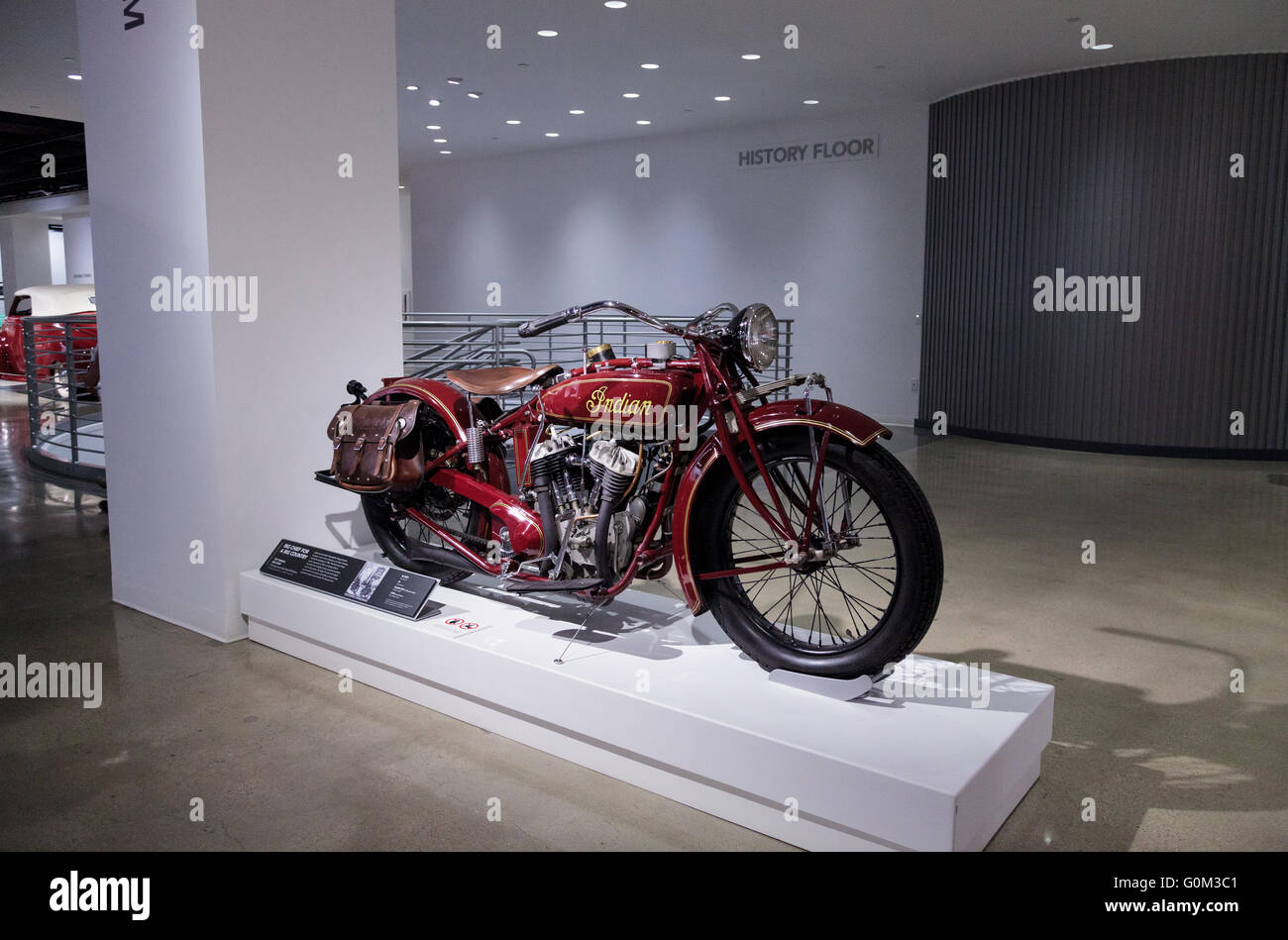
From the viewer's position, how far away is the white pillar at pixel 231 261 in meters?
3.41

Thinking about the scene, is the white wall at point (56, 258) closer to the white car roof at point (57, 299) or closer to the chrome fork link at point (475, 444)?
the white car roof at point (57, 299)

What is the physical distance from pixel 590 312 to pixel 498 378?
63 cm

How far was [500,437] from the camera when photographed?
332 cm

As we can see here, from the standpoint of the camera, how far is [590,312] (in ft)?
8.86

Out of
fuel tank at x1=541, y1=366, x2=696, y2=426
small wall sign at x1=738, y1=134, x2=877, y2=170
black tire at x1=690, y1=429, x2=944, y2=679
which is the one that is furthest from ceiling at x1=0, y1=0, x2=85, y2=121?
small wall sign at x1=738, y1=134, x2=877, y2=170

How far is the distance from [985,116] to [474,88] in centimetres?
514

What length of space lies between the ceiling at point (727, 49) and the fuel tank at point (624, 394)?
16.4 ft

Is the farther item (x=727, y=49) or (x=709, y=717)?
(x=727, y=49)

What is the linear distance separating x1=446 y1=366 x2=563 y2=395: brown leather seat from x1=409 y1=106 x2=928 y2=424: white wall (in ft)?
26.5
